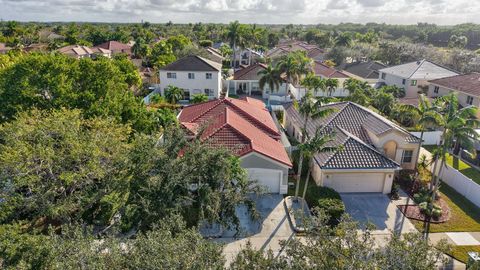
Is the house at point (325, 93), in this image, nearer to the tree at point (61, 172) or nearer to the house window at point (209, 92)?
the house window at point (209, 92)

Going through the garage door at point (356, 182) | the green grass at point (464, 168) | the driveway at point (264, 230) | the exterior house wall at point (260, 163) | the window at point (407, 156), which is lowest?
the driveway at point (264, 230)

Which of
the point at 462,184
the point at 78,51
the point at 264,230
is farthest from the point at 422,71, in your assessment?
the point at 78,51

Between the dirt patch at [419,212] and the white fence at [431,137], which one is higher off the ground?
the white fence at [431,137]

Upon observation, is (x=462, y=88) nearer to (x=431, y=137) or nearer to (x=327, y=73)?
(x=431, y=137)

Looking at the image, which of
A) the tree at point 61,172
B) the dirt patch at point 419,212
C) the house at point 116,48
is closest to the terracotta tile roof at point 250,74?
the dirt patch at point 419,212

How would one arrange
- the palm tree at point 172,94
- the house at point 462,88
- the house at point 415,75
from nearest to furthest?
the house at point 462,88
the palm tree at point 172,94
the house at point 415,75

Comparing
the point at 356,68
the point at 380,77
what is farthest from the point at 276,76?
the point at 356,68

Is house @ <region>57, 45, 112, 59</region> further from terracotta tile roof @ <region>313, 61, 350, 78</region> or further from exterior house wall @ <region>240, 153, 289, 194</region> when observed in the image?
exterior house wall @ <region>240, 153, 289, 194</region>
